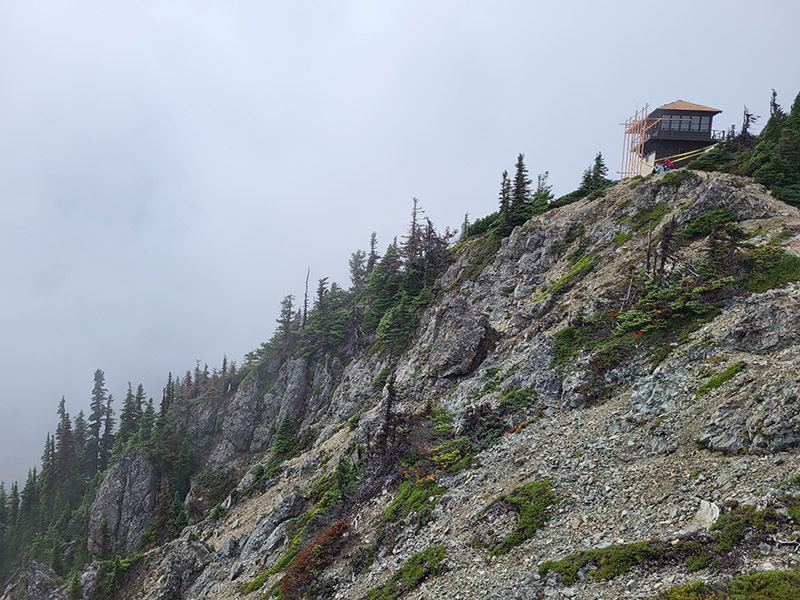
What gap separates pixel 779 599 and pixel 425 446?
19844mm

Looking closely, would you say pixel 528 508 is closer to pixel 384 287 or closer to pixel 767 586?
pixel 767 586

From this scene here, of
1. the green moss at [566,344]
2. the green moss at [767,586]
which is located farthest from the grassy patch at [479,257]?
the green moss at [767,586]


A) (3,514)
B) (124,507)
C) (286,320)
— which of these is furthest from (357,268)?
(3,514)

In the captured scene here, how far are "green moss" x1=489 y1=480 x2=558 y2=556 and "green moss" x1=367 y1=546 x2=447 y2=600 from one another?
2.63m

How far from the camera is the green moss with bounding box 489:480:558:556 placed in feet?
50.1

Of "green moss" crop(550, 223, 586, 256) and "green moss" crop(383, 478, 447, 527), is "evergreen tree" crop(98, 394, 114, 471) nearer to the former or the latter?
"green moss" crop(383, 478, 447, 527)

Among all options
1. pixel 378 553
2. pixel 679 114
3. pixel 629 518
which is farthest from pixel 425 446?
pixel 679 114

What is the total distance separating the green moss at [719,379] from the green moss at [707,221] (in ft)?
46.0

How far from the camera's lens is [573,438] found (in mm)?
18906

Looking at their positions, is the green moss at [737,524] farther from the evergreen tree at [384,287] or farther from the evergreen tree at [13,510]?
the evergreen tree at [13,510]

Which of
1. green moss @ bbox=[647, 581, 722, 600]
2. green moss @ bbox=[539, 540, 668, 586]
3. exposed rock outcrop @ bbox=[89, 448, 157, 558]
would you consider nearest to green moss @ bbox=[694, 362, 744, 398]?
green moss @ bbox=[539, 540, 668, 586]

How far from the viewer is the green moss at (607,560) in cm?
1135

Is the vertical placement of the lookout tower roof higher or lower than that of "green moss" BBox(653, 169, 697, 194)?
higher

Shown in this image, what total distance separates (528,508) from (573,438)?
4.51 metres
